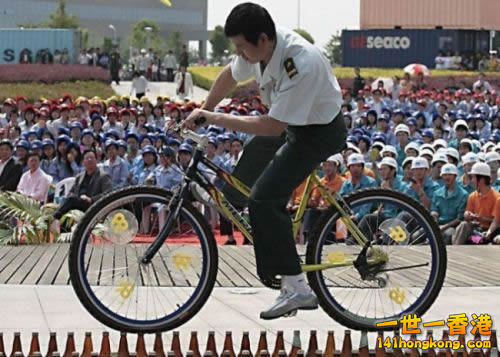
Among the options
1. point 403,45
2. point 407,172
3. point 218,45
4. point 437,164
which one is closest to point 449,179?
point 407,172

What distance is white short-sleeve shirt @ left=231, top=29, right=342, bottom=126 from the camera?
6.32 m

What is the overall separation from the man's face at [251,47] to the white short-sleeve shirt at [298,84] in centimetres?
7

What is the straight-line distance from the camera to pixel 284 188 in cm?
654

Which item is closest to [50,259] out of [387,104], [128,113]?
[128,113]

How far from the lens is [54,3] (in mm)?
141875

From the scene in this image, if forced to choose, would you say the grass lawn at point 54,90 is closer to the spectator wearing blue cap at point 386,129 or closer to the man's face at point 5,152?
the spectator wearing blue cap at point 386,129

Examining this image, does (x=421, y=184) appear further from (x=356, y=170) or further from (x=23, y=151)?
(x=23, y=151)

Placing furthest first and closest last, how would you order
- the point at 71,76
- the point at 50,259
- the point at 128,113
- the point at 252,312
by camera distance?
the point at 71,76, the point at 128,113, the point at 50,259, the point at 252,312

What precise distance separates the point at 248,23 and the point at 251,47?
123 millimetres

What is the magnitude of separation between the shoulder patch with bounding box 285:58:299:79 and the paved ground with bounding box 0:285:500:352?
1377 mm

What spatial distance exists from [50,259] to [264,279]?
3564mm

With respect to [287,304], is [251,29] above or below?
above

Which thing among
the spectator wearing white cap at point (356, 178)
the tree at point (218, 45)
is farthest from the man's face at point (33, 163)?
the tree at point (218, 45)

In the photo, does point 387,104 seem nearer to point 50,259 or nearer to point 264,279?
point 50,259
